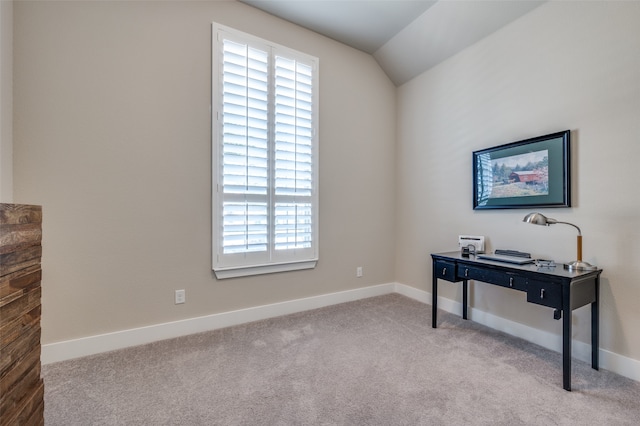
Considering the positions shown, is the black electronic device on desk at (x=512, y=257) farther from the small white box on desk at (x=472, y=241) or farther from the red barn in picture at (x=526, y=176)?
the red barn in picture at (x=526, y=176)

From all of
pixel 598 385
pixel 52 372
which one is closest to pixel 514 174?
pixel 598 385

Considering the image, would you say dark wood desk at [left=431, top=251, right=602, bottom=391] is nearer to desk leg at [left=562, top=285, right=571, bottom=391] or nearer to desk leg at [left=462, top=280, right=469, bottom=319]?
desk leg at [left=562, top=285, right=571, bottom=391]

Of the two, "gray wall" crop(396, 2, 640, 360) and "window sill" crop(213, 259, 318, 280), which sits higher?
"gray wall" crop(396, 2, 640, 360)

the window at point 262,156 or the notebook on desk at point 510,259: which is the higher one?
the window at point 262,156

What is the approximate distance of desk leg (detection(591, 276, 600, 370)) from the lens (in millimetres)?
1949

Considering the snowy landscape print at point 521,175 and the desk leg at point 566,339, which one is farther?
the snowy landscape print at point 521,175

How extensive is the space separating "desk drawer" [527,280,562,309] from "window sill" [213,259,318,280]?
1925 mm

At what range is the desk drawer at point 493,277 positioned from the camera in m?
2.04

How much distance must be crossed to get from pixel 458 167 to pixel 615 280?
4.98 ft

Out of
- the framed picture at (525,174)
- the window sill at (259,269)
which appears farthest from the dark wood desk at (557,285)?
the window sill at (259,269)

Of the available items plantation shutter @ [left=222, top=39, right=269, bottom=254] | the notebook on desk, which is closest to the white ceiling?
plantation shutter @ [left=222, top=39, right=269, bottom=254]

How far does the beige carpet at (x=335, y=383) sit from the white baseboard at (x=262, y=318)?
8 cm

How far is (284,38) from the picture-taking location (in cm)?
294

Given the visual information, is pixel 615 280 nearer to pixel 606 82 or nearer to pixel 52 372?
pixel 606 82
